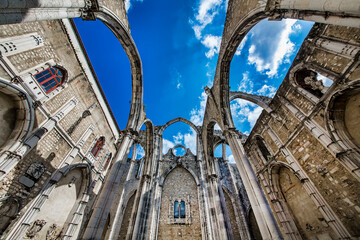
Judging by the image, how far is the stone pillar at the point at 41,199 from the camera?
527 cm

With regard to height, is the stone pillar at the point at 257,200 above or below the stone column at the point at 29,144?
below

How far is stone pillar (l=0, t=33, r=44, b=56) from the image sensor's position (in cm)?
486

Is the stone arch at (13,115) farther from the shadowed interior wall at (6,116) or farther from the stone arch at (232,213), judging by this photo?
the stone arch at (232,213)

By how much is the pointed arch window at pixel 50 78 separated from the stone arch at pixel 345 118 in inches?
497

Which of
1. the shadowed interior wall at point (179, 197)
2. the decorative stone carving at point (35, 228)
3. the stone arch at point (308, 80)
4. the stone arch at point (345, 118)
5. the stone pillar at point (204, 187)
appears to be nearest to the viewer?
the stone arch at point (345, 118)

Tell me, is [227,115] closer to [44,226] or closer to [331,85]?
[331,85]

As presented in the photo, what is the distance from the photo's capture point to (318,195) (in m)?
5.47

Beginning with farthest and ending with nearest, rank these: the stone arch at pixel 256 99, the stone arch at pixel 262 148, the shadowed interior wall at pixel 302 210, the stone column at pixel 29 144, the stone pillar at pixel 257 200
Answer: the stone arch at pixel 262 148
the stone arch at pixel 256 99
the shadowed interior wall at pixel 302 210
the stone column at pixel 29 144
the stone pillar at pixel 257 200

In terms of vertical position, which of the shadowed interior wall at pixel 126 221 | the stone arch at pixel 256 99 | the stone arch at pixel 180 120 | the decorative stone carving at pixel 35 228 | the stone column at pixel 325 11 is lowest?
the decorative stone carving at pixel 35 228

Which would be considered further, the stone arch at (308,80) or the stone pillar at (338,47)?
the stone arch at (308,80)

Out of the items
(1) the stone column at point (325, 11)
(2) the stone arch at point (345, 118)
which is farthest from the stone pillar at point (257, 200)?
(1) the stone column at point (325, 11)

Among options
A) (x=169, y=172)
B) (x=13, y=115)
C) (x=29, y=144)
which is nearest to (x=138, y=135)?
(x=29, y=144)

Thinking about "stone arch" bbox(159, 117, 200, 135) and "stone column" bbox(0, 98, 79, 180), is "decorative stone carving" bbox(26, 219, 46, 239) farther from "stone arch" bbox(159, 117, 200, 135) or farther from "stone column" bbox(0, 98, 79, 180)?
"stone arch" bbox(159, 117, 200, 135)

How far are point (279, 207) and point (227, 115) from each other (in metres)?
5.82
